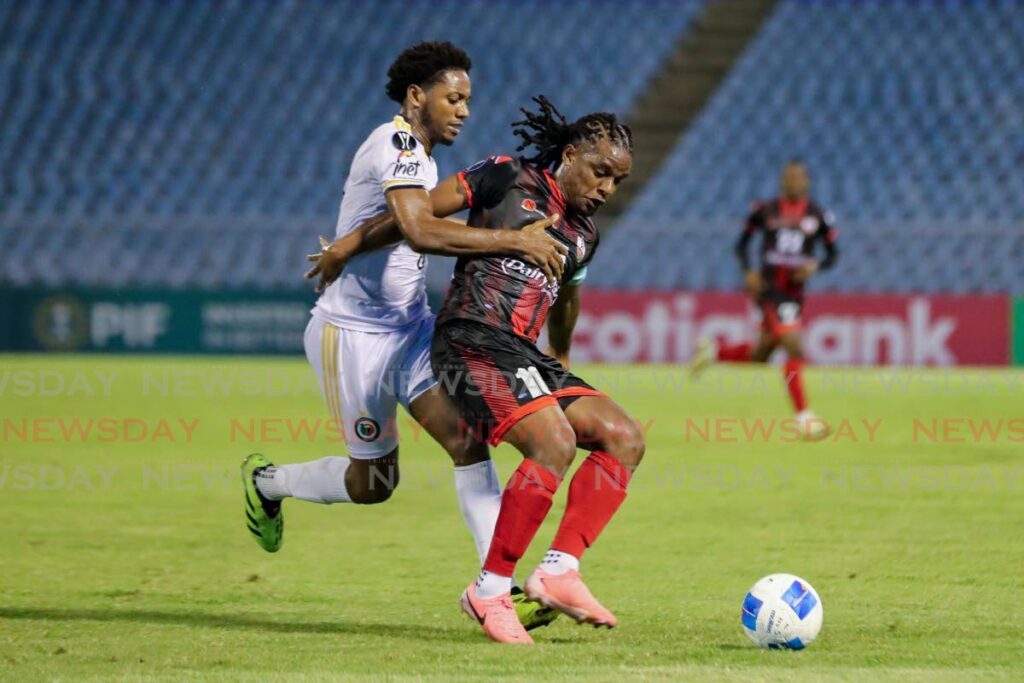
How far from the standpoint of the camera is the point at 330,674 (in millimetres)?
4184

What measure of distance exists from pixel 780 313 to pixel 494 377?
781 centimetres

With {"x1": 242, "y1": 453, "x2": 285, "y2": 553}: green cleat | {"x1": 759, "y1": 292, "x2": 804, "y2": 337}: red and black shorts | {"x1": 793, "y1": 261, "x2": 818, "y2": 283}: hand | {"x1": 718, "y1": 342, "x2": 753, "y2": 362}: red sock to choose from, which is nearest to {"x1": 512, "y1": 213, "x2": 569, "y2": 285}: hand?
{"x1": 242, "y1": 453, "x2": 285, "y2": 553}: green cleat

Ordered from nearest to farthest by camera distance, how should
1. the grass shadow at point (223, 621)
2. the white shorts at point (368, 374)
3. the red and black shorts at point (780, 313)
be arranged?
the grass shadow at point (223, 621) < the white shorts at point (368, 374) < the red and black shorts at point (780, 313)

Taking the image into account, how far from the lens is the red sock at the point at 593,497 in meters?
4.79

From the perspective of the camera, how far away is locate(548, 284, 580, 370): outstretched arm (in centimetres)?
552

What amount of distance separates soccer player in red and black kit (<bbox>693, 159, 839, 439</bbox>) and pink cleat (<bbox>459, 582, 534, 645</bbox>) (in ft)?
24.2

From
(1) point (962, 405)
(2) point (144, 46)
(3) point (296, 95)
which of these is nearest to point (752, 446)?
(1) point (962, 405)

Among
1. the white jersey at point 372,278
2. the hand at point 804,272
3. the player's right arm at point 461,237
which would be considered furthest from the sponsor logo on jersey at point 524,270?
the hand at point 804,272

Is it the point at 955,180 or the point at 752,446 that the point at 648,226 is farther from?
the point at 752,446

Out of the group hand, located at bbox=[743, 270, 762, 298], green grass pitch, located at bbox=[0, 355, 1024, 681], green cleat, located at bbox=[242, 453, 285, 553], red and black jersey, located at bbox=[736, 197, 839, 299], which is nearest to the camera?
green grass pitch, located at bbox=[0, 355, 1024, 681]

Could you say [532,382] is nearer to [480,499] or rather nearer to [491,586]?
[480,499]

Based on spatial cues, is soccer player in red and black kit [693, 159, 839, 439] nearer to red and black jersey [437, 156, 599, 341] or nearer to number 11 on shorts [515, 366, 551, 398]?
red and black jersey [437, 156, 599, 341]

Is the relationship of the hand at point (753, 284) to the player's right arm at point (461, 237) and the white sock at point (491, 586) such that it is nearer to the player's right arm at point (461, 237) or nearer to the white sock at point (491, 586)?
the player's right arm at point (461, 237)

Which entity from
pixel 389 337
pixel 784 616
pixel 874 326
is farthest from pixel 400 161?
pixel 874 326
